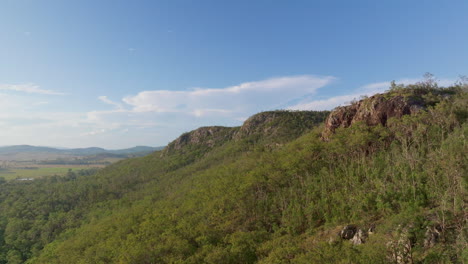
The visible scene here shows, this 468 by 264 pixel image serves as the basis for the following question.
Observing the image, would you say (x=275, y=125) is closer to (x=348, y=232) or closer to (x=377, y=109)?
(x=377, y=109)

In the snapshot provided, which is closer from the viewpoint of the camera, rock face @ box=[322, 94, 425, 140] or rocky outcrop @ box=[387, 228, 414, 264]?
rocky outcrop @ box=[387, 228, 414, 264]

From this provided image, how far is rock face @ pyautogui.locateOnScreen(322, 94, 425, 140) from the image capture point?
6219 cm

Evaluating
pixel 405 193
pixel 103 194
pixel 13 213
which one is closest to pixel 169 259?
pixel 405 193

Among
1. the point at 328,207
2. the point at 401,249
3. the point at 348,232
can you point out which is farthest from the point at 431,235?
the point at 328,207

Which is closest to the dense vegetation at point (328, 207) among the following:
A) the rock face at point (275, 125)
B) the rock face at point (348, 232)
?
the rock face at point (348, 232)

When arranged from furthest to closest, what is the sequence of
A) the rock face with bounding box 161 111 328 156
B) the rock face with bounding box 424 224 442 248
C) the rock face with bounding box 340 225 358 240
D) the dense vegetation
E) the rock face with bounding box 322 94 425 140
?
the rock face with bounding box 161 111 328 156, the rock face with bounding box 322 94 425 140, the rock face with bounding box 340 225 358 240, the dense vegetation, the rock face with bounding box 424 224 442 248

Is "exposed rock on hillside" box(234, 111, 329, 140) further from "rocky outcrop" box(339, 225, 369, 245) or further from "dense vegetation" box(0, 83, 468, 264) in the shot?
"rocky outcrop" box(339, 225, 369, 245)

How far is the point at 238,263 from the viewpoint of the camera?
42469mm

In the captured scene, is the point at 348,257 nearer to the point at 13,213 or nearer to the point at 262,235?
the point at 262,235

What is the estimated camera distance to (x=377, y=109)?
6462 cm

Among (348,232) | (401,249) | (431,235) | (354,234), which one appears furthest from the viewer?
(348,232)

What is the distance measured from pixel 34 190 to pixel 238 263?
636ft

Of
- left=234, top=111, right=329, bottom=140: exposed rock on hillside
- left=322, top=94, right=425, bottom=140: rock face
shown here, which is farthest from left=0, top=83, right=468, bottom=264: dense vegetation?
left=234, top=111, right=329, bottom=140: exposed rock on hillside

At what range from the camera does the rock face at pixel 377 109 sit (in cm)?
6219
